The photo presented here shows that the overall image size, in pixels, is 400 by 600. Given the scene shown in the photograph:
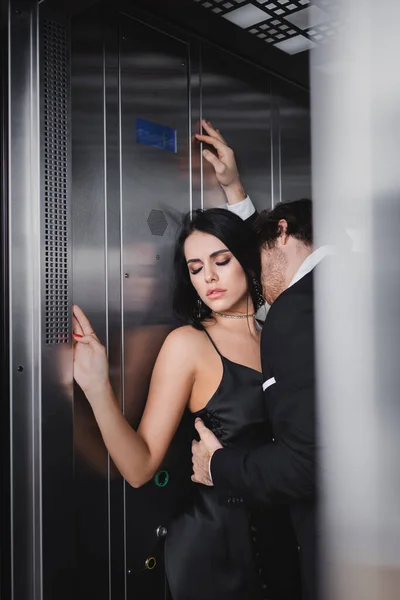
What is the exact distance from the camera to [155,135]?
246 centimetres

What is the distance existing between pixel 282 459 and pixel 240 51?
2.01 m

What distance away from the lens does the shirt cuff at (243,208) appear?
279 cm

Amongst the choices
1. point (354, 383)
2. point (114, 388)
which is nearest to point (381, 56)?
point (354, 383)

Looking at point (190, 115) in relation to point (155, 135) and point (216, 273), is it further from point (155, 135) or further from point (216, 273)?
point (216, 273)

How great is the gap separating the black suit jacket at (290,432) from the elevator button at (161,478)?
514mm

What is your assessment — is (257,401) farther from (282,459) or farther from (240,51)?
(240,51)

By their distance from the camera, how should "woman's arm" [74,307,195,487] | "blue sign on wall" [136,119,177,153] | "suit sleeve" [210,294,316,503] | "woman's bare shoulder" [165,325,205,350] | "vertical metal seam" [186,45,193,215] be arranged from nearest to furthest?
"suit sleeve" [210,294,316,503]
"woman's arm" [74,307,195,487]
"woman's bare shoulder" [165,325,205,350]
"blue sign on wall" [136,119,177,153]
"vertical metal seam" [186,45,193,215]

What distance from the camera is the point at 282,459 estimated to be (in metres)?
1.79

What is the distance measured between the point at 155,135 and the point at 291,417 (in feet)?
4.42

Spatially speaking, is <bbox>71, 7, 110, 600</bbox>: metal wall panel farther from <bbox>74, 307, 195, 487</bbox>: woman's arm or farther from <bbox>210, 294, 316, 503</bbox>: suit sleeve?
<bbox>210, 294, 316, 503</bbox>: suit sleeve

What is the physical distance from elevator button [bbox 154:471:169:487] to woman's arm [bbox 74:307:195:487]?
0.54 ft

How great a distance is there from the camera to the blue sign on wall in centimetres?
239

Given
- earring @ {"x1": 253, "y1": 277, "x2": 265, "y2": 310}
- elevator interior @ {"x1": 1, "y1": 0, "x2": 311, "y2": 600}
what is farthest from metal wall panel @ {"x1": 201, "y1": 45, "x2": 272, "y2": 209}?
earring @ {"x1": 253, "y1": 277, "x2": 265, "y2": 310}

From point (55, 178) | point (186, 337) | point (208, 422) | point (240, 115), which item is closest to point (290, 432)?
point (208, 422)
